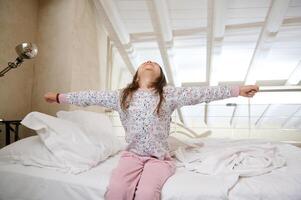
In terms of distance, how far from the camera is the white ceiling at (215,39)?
239 centimetres

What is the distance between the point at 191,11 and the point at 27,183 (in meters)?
2.08

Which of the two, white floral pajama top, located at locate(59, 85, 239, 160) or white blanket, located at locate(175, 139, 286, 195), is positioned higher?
white floral pajama top, located at locate(59, 85, 239, 160)

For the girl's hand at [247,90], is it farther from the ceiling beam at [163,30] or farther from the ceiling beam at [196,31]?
the ceiling beam at [196,31]

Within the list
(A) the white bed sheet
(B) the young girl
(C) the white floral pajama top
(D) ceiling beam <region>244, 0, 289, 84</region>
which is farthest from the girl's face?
(D) ceiling beam <region>244, 0, 289, 84</region>

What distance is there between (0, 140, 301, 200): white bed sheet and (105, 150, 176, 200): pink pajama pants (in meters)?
0.03

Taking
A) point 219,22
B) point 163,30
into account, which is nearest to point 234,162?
point 219,22

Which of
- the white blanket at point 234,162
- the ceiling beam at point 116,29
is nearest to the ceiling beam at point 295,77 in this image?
the ceiling beam at point 116,29

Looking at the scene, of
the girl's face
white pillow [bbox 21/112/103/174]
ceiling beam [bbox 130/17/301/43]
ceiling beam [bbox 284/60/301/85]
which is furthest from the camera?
ceiling beam [bbox 284/60/301/85]

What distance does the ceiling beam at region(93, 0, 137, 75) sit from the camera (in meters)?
2.37

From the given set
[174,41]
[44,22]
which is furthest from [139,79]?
[174,41]

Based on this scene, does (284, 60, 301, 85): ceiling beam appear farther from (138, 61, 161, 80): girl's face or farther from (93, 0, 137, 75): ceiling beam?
(138, 61, 161, 80): girl's face

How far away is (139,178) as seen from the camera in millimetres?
1050

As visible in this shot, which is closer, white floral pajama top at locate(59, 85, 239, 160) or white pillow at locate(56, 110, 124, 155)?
white floral pajama top at locate(59, 85, 239, 160)

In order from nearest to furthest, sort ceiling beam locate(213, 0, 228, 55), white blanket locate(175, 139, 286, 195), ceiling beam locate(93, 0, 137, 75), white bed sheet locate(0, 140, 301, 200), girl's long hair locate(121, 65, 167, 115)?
white bed sheet locate(0, 140, 301, 200) < white blanket locate(175, 139, 286, 195) < girl's long hair locate(121, 65, 167, 115) < ceiling beam locate(213, 0, 228, 55) < ceiling beam locate(93, 0, 137, 75)
